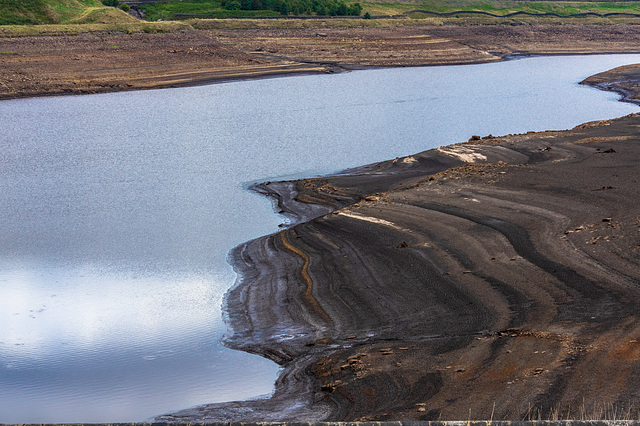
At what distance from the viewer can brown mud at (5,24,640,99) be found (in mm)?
45000

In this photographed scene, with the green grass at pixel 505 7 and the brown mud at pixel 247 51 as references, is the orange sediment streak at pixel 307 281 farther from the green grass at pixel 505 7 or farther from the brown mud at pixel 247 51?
the green grass at pixel 505 7

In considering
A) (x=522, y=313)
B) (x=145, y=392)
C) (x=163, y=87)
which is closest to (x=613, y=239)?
(x=522, y=313)

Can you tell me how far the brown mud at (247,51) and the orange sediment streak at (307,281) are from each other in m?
31.1

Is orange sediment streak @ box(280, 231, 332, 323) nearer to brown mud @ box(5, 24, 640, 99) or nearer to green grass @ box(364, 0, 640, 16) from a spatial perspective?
brown mud @ box(5, 24, 640, 99)

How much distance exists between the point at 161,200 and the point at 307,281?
8.67 metres

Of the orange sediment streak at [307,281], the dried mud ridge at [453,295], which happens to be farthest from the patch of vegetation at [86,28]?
the orange sediment streak at [307,281]

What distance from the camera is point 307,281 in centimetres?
1410

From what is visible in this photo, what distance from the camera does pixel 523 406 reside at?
7.55 m

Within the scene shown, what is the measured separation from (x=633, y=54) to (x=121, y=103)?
50530 mm

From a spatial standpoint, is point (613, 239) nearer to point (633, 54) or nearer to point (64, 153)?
point (64, 153)

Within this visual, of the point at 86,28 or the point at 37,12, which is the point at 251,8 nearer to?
the point at 37,12

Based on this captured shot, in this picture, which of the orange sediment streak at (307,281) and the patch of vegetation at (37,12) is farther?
the patch of vegetation at (37,12)

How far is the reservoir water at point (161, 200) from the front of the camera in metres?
11.0

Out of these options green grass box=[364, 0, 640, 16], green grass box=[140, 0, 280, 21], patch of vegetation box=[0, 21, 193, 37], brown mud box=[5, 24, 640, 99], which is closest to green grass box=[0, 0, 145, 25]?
patch of vegetation box=[0, 21, 193, 37]
